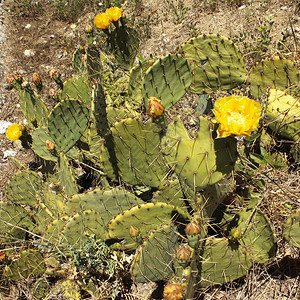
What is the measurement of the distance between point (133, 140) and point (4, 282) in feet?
4.61

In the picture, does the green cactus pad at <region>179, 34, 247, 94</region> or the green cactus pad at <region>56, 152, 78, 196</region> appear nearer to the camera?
the green cactus pad at <region>179, 34, 247, 94</region>

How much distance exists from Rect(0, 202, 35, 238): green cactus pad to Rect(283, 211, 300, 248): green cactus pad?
6.38 feet

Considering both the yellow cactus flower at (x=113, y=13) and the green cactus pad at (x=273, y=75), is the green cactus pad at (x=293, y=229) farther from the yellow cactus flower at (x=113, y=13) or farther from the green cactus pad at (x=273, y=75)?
the yellow cactus flower at (x=113, y=13)

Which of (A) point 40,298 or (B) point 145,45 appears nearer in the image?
(A) point 40,298

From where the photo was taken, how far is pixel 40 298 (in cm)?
210

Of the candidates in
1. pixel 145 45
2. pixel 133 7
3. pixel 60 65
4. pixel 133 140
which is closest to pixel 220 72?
pixel 133 140

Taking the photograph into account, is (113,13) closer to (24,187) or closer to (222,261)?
(24,187)

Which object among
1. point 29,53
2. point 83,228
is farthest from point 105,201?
point 29,53

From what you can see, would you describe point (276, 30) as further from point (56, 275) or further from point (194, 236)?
point (56, 275)

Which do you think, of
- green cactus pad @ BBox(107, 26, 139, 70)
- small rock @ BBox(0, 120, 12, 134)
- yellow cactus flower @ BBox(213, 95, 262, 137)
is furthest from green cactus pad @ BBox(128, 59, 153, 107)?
small rock @ BBox(0, 120, 12, 134)

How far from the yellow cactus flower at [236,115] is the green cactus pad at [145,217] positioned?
670mm

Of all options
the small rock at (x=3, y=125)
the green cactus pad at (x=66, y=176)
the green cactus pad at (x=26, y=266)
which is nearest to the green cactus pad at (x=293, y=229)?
the green cactus pad at (x=66, y=176)

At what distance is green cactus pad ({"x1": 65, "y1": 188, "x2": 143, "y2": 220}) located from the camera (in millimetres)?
1986

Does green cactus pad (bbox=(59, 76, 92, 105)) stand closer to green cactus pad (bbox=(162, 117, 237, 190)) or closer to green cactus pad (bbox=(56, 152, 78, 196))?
green cactus pad (bbox=(56, 152, 78, 196))
